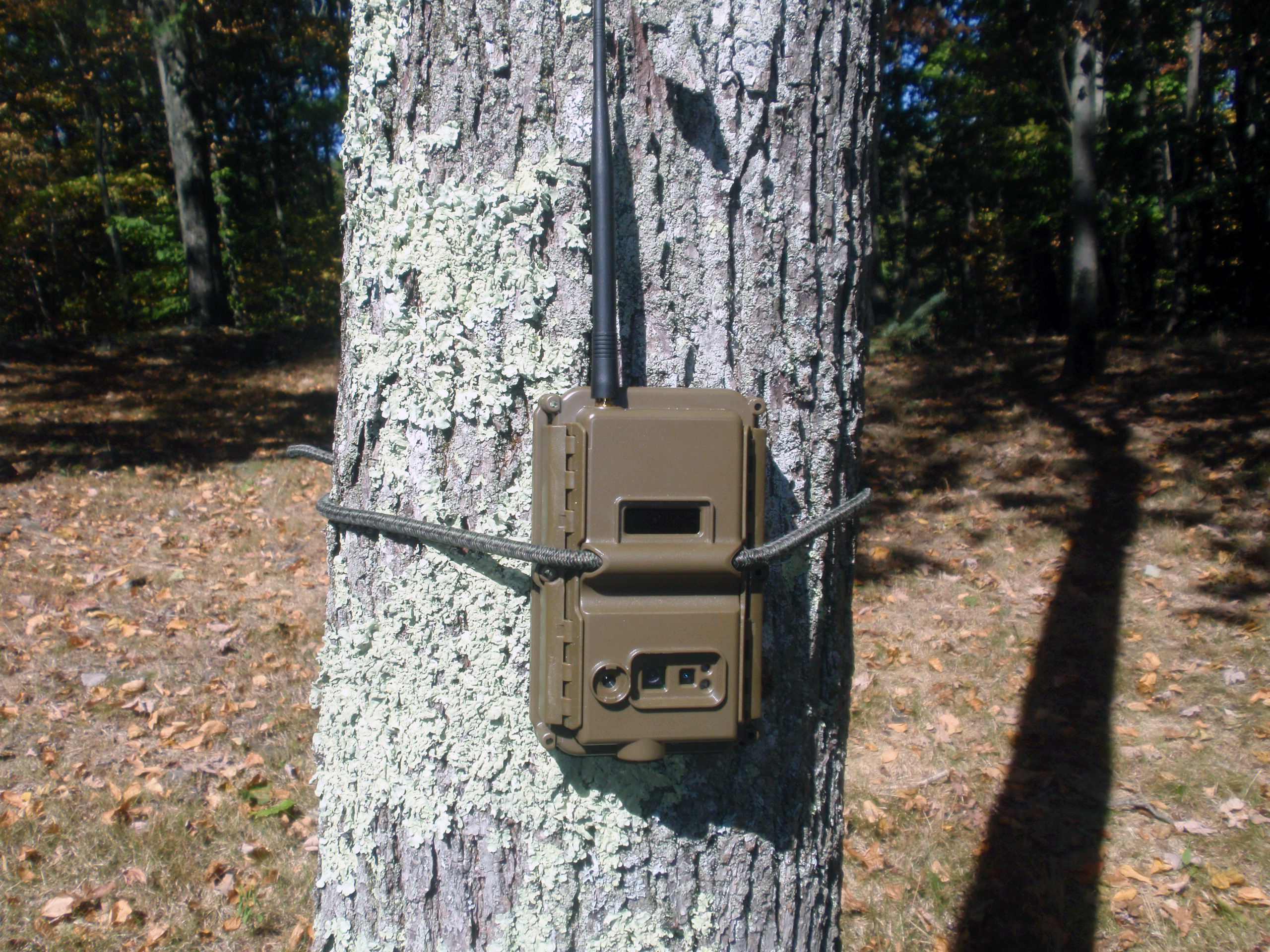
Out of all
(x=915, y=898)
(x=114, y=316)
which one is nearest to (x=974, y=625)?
(x=915, y=898)

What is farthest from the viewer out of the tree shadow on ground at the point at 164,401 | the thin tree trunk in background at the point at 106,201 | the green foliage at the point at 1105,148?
the thin tree trunk in background at the point at 106,201

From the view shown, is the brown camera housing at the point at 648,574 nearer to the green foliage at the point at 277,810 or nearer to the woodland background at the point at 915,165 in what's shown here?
the green foliage at the point at 277,810

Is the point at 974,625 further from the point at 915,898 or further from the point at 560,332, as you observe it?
the point at 560,332

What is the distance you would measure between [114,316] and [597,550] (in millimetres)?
26595

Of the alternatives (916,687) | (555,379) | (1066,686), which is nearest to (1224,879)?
(1066,686)

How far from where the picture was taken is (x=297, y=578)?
20.5ft

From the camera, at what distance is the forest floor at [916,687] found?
329 centimetres

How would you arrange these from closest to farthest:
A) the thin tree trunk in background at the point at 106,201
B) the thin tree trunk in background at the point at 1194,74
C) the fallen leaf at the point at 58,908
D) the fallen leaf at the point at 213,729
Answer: the fallen leaf at the point at 58,908 < the fallen leaf at the point at 213,729 < the thin tree trunk in background at the point at 1194,74 < the thin tree trunk in background at the point at 106,201

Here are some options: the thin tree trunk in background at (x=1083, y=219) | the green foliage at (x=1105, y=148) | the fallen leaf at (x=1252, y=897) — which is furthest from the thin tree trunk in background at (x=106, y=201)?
the fallen leaf at (x=1252, y=897)

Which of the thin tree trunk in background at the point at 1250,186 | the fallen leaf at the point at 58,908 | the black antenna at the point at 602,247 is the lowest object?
the fallen leaf at the point at 58,908

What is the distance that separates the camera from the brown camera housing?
3.67 ft

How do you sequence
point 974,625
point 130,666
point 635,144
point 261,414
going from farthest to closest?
point 261,414 < point 974,625 < point 130,666 < point 635,144

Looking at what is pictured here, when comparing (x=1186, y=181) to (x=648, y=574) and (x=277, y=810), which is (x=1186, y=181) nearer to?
(x=277, y=810)

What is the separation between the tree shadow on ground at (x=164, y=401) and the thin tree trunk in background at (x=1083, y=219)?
28.1 feet
